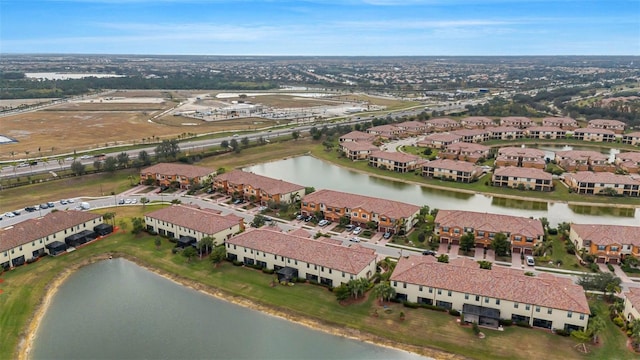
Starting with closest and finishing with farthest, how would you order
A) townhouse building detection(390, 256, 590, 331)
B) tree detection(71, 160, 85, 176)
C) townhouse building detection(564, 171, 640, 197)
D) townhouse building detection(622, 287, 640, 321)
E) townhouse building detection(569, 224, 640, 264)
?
townhouse building detection(622, 287, 640, 321)
townhouse building detection(390, 256, 590, 331)
townhouse building detection(569, 224, 640, 264)
townhouse building detection(564, 171, 640, 197)
tree detection(71, 160, 85, 176)

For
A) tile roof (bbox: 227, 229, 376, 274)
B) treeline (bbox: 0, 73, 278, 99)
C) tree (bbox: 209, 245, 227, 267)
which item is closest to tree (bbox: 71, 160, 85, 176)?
tree (bbox: 209, 245, 227, 267)

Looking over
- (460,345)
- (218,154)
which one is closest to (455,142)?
(218,154)

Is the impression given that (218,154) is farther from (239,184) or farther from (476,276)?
(476,276)

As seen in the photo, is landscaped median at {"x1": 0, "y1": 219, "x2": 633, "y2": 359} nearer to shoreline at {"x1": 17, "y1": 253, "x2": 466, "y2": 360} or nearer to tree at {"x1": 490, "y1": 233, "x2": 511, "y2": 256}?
shoreline at {"x1": 17, "y1": 253, "x2": 466, "y2": 360}

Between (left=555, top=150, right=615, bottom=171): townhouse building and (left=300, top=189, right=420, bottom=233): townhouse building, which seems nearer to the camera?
(left=300, top=189, right=420, bottom=233): townhouse building

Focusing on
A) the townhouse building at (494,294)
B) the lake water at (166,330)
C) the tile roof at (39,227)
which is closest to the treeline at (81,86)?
the tile roof at (39,227)

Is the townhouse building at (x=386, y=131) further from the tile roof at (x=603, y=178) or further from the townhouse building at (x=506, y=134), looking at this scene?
the tile roof at (x=603, y=178)

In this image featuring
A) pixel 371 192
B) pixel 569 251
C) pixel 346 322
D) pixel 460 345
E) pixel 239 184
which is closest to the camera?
pixel 460 345
